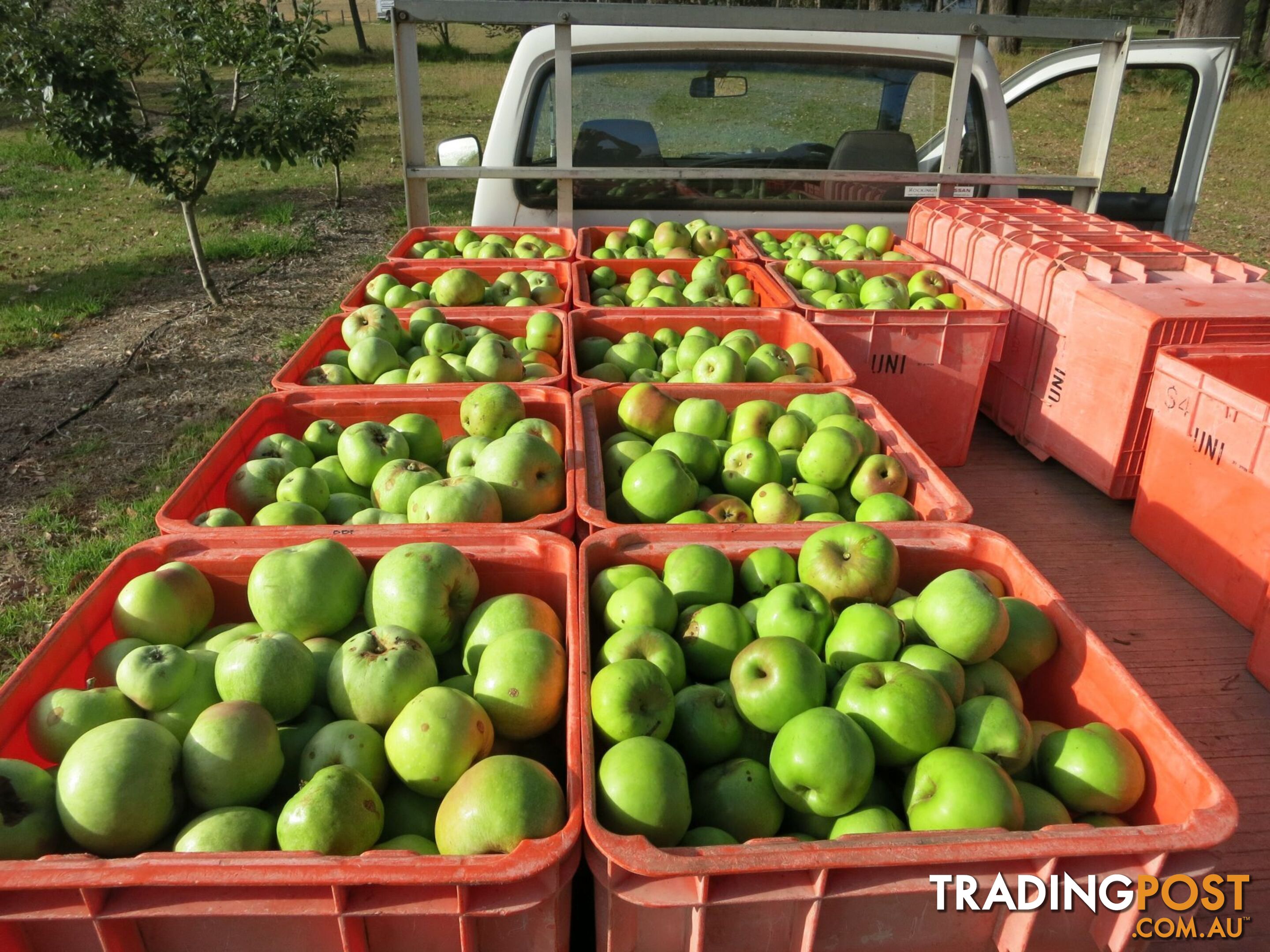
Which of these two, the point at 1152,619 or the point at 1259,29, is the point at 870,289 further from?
the point at 1259,29

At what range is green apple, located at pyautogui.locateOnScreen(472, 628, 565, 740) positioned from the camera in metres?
1.72

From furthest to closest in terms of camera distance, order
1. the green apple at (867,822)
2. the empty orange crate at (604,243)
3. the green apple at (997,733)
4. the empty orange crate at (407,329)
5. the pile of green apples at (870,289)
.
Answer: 1. the empty orange crate at (604,243)
2. the pile of green apples at (870,289)
3. the empty orange crate at (407,329)
4. the green apple at (997,733)
5. the green apple at (867,822)

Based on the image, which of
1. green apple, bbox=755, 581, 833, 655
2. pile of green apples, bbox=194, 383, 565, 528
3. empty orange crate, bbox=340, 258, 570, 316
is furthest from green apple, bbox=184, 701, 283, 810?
empty orange crate, bbox=340, 258, 570, 316

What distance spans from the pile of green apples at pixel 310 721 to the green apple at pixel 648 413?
95 centimetres

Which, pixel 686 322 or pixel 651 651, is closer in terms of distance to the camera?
pixel 651 651

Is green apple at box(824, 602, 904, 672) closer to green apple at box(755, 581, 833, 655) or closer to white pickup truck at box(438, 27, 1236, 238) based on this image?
green apple at box(755, 581, 833, 655)

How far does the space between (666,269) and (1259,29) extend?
1473 inches

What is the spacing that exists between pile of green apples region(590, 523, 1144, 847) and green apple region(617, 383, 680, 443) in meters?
0.82

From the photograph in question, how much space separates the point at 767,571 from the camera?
2.12 m

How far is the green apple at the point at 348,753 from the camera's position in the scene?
1624mm

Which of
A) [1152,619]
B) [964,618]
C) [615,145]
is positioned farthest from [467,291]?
[1152,619]

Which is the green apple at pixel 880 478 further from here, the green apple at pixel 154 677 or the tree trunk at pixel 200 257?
the tree trunk at pixel 200 257

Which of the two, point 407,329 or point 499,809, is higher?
point 407,329

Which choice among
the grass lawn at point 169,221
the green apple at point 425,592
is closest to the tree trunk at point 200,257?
the grass lawn at point 169,221
